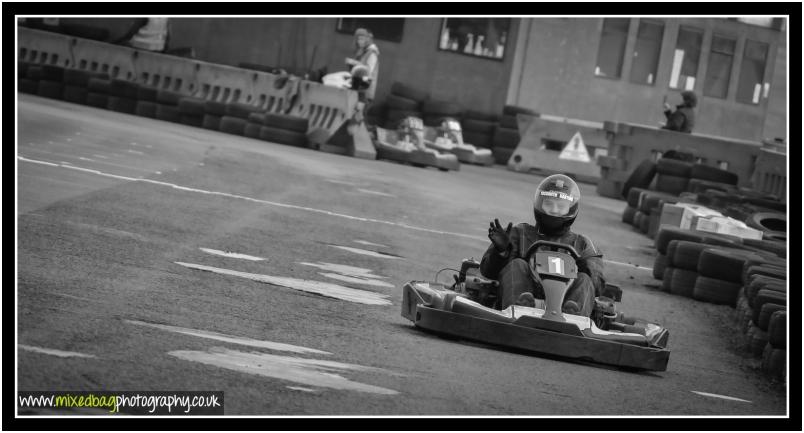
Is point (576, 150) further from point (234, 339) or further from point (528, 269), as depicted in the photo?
point (234, 339)

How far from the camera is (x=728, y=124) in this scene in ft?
106

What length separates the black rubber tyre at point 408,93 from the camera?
2652 centimetres

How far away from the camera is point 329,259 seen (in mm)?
9359

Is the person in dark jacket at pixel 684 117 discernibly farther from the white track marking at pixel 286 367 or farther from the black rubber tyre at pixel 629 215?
the white track marking at pixel 286 367

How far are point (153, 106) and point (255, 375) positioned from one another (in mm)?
17692

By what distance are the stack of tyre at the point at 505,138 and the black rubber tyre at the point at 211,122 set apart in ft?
22.2

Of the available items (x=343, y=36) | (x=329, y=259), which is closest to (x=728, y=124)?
(x=343, y=36)

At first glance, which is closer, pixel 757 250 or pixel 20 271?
pixel 20 271

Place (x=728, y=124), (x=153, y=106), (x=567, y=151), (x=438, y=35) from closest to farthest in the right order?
1. (x=153, y=106)
2. (x=567, y=151)
3. (x=438, y=35)
4. (x=728, y=124)

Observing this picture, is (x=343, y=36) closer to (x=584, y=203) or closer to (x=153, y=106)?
(x=153, y=106)

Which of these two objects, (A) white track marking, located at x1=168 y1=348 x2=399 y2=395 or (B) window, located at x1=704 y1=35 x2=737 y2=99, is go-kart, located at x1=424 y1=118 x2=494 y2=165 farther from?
(A) white track marking, located at x1=168 y1=348 x2=399 y2=395

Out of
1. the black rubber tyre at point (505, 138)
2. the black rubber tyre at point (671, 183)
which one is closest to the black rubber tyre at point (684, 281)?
the black rubber tyre at point (671, 183)

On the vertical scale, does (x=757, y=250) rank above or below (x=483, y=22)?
below

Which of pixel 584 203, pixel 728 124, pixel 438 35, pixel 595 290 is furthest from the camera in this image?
pixel 728 124
